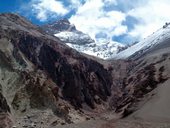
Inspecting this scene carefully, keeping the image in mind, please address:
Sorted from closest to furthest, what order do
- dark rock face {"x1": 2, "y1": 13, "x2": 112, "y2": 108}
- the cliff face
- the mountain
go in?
the mountain
the cliff face
dark rock face {"x1": 2, "y1": 13, "x2": 112, "y2": 108}

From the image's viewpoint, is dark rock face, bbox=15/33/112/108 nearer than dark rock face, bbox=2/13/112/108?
No

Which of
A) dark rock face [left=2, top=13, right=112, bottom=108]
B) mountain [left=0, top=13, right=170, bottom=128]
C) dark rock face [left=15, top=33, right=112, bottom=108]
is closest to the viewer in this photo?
mountain [left=0, top=13, right=170, bottom=128]

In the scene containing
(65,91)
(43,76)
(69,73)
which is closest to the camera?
(43,76)

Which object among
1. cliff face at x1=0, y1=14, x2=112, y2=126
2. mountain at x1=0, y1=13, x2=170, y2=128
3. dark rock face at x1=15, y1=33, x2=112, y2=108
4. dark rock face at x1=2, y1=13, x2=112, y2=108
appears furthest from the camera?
dark rock face at x1=15, y1=33, x2=112, y2=108

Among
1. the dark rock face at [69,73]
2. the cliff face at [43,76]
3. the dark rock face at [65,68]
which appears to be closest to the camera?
the cliff face at [43,76]

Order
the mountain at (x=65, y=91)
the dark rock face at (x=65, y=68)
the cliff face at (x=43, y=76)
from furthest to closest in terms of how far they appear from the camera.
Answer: the dark rock face at (x=65, y=68), the cliff face at (x=43, y=76), the mountain at (x=65, y=91)

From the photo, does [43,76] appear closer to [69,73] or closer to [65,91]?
[65,91]

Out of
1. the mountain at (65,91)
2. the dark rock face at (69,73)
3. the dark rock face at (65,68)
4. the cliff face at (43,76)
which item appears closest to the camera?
the mountain at (65,91)

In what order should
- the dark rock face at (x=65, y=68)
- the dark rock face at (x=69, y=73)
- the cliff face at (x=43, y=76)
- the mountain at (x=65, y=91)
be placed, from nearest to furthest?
the mountain at (x=65, y=91) < the cliff face at (x=43, y=76) < the dark rock face at (x=65, y=68) < the dark rock face at (x=69, y=73)

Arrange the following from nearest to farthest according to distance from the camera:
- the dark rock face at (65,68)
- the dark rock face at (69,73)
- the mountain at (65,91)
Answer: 1. the mountain at (65,91)
2. the dark rock face at (65,68)
3. the dark rock face at (69,73)

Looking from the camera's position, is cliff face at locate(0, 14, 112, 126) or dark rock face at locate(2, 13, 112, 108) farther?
dark rock face at locate(2, 13, 112, 108)

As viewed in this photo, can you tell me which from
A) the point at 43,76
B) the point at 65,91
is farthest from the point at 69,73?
the point at 43,76

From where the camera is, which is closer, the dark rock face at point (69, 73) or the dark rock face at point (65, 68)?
the dark rock face at point (65, 68)

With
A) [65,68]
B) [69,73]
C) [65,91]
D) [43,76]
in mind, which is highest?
[65,68]
